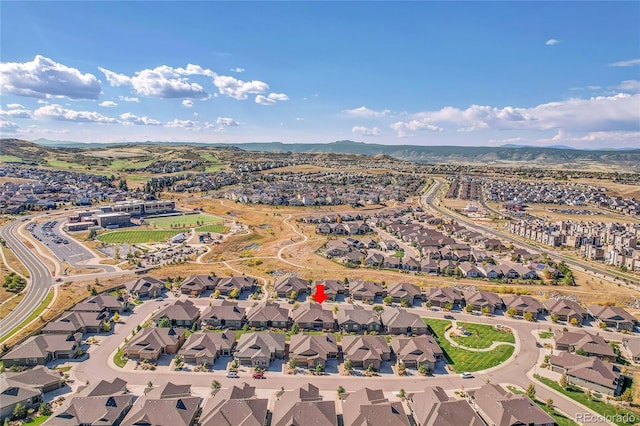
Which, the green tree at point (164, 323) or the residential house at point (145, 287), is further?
the residential house at point (145, 287)

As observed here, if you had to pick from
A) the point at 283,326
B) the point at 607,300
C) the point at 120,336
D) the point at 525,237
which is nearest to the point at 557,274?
the point at 607,300

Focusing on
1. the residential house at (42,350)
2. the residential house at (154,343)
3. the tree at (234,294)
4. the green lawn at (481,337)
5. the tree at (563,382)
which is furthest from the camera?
the tree at (234,294)

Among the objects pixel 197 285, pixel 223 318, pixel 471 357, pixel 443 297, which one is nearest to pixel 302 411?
pixel 223 318

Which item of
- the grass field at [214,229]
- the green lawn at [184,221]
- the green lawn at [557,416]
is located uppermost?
the green lawn at [184,221]

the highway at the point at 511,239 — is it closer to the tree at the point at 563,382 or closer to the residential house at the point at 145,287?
the tree at the point at 563,382

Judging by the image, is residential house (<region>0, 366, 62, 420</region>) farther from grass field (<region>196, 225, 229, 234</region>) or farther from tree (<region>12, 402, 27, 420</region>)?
grass field (<region>196, 225, 229, 234</region>)

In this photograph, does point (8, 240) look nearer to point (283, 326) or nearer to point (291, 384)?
point (283, 326)

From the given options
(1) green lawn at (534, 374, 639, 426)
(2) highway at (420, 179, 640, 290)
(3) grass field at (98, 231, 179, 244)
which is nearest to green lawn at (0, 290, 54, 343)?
(3) grass field at (98, 231, 179, 244)

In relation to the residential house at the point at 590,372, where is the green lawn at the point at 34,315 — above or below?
above

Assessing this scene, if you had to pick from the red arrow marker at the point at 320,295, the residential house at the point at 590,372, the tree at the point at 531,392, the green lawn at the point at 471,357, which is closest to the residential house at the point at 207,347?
the red arrow marker at the point at 320,295
